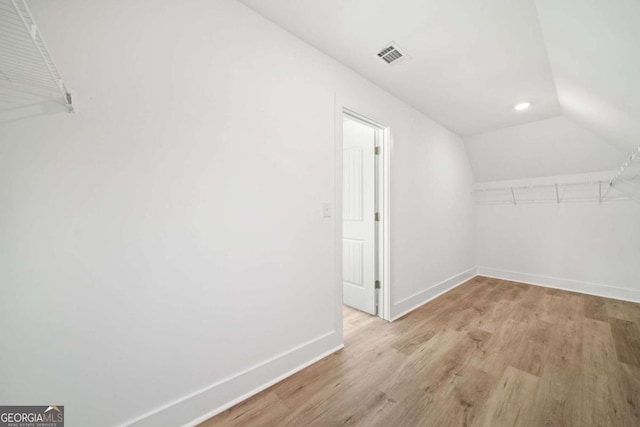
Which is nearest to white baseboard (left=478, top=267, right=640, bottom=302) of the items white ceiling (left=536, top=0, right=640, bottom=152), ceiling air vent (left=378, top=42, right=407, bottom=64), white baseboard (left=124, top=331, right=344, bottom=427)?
white ceiling (left=536, top=0, right=640, bottom=152)

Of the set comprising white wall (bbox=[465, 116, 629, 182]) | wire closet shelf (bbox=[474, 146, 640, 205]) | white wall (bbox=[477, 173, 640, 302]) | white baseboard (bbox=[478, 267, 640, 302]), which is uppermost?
white wall (bbox=[465, 116, 629, 182])

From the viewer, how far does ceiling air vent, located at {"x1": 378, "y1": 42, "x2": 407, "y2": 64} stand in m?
1.83

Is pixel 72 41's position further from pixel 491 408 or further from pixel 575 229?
pixel 575 229

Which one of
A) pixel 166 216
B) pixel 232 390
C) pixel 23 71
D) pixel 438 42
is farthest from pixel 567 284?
pixel 23 71

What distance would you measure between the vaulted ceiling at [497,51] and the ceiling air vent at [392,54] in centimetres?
4

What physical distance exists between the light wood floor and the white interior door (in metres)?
0.30

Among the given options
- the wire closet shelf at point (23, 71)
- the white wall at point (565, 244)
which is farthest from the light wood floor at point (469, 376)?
the wire closet shelf at point (23, 71)

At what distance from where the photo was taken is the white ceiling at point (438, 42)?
1491 millimetres

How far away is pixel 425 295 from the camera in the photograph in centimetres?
299

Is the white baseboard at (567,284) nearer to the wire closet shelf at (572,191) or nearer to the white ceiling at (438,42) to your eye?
the wire closet shelf at (572,191)

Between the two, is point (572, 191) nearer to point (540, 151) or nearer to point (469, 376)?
point (540, 151)

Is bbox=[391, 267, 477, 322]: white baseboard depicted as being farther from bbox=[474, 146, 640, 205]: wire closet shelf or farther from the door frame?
bbox=[474, 146, 640, 205]: wire closet shelf

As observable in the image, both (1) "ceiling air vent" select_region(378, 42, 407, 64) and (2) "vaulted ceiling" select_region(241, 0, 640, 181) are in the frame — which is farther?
(1) "ceiling air vent" select_region(378, 42, 407, 64)

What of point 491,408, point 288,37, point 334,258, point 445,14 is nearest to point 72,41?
point 288,37
